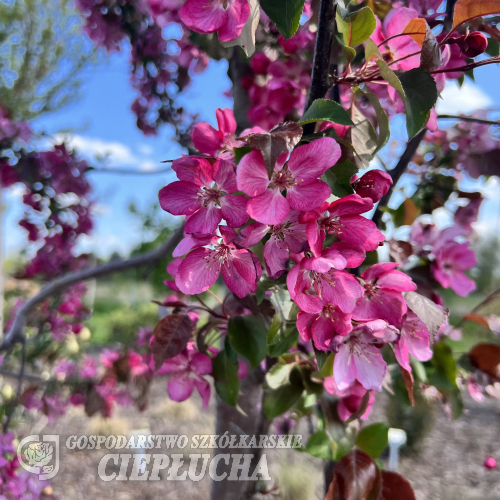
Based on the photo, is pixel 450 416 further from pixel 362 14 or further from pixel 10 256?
pixel 10 256

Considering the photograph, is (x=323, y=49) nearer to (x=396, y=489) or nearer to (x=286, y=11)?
(x=286, y=11)

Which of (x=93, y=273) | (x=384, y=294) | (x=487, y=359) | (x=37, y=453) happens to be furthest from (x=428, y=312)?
(x=37, y=453)

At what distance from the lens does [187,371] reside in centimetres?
68

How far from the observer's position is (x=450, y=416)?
2.91ft

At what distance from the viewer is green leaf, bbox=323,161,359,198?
43 cm

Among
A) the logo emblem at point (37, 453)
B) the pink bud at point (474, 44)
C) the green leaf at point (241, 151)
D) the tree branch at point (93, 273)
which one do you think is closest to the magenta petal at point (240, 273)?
the green leaf at point (241, 151)

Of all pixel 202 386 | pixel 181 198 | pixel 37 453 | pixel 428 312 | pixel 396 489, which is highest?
pixel 181 198

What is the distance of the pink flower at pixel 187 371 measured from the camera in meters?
0.66

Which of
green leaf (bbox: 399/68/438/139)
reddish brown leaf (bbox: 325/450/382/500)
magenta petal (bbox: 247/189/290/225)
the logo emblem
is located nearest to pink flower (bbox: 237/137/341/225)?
magenta petal (bbox: 247/189/290/225)

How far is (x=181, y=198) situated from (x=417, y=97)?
0.29 meters

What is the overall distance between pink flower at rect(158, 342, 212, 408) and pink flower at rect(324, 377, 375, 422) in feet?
0.66

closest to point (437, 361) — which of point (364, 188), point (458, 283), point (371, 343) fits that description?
point (458, 283)

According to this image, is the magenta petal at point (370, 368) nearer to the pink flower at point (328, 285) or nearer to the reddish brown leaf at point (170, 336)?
the pink flower at point (328, 285)

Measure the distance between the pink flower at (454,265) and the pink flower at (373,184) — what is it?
0.39m
